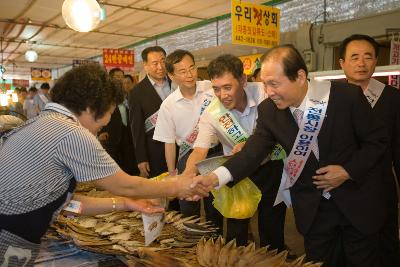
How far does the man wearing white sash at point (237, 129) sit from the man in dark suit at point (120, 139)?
2428mm

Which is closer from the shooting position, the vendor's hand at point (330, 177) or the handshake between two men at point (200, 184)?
the vendor's hand at point (330, 177)

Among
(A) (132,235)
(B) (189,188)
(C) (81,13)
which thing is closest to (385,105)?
(B) (189,188)

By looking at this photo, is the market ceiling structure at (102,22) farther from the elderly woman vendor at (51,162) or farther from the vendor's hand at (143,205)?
the elderly woman vendor at (51,162)

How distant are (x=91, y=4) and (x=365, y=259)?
4.28 metres

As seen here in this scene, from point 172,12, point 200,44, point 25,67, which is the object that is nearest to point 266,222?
point 172,12

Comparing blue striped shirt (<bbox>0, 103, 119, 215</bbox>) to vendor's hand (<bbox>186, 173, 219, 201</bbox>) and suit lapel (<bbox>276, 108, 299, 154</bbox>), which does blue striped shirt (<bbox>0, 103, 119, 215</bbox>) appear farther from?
suit lapel (<bbox>276, 108, 299, 154</bbox>)

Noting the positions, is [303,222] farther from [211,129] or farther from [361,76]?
[361,76]

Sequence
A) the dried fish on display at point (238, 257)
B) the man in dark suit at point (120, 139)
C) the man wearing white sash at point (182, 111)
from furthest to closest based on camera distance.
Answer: the man in dark suit at point (120, 139)
the man wearing white sash at point (182, 111)
the dried fish on display at point (238, 257)

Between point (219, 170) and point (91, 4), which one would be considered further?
point (91, 4)

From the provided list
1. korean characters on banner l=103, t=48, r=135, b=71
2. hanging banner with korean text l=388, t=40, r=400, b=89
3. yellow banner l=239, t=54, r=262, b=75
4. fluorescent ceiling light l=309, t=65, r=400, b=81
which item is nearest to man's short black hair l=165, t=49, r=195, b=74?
fluorescent ceiling light l=309, t=65, r=400, b=81

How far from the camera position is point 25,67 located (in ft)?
74.9

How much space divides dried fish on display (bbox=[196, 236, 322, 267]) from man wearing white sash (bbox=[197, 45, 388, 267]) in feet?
1.22

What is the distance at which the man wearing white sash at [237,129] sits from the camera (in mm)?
2543

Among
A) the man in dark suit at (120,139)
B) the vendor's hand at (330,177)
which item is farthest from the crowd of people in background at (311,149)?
the man in dark suit at (120,139)
